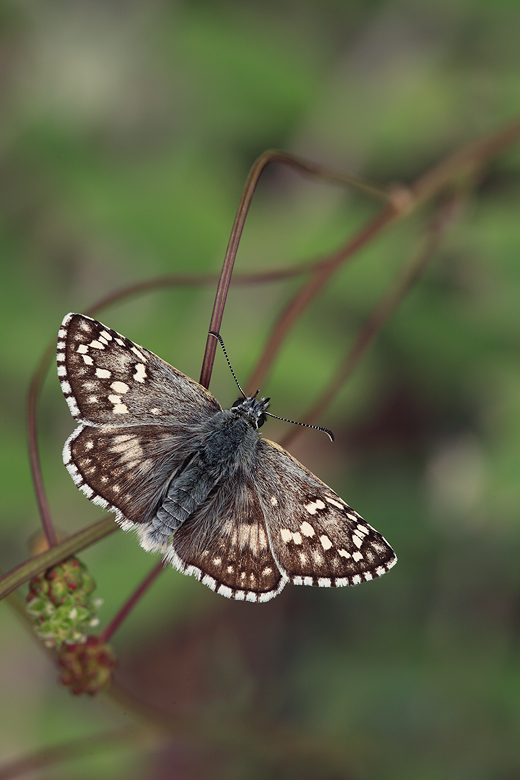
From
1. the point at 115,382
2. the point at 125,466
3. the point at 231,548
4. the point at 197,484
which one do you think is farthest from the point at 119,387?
the point at 231,548

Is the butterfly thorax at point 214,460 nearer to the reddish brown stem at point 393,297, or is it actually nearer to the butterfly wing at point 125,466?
the butterfly wing at point 125,466

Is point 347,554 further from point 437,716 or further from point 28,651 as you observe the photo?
point 28,651

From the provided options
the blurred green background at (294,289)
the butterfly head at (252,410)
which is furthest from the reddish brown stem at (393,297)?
the butterfly head at (252,410)

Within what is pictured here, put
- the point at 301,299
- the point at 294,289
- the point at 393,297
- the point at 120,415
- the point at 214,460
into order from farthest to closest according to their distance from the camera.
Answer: the point at 294,289
the point at 393,297
the point at 301,299
the point at 214,460
the point at 120,415

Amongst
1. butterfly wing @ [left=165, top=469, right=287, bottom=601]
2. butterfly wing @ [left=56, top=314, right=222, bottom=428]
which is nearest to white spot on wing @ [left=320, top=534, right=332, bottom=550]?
butterfly wing @ [left=165, top=469, right=287, bottom=601]

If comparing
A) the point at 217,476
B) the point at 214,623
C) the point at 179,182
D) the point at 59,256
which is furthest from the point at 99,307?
the point at 214,623

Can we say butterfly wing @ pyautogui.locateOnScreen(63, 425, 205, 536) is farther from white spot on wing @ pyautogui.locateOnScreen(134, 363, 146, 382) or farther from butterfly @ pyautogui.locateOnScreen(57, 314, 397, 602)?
white spot on wing @ pyautogui.locateOnScreen(134, 363, 146, 382)

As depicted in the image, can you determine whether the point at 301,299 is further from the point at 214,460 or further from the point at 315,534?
the point at 315,534
